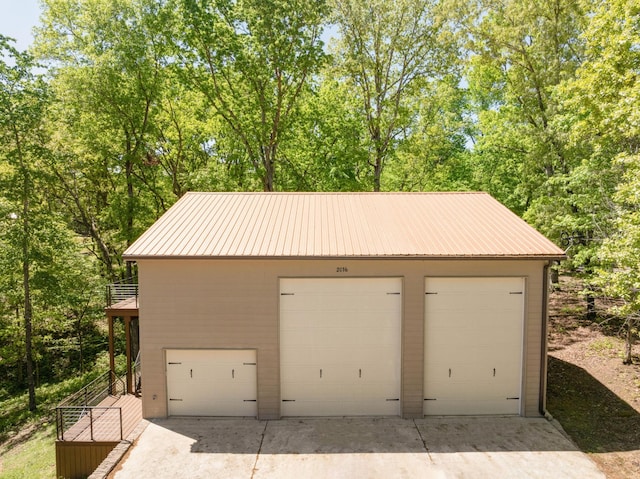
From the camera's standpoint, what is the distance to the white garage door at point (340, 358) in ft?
30.0

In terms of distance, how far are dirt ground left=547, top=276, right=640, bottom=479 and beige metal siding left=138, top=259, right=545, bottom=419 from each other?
1218mm

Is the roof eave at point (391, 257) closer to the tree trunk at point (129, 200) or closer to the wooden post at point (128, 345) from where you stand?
the wooden post at point (128, 345)

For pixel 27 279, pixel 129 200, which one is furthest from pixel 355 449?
pixel 129 200

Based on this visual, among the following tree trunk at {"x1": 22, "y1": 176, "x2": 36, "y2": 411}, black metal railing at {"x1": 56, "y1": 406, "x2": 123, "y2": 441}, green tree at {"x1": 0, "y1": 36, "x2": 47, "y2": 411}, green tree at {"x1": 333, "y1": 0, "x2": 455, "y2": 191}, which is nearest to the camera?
black metal railing at {"x1": 56, "y1": 406, "x2": 123, "y2": 441}

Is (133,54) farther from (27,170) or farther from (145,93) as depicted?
(27,170)

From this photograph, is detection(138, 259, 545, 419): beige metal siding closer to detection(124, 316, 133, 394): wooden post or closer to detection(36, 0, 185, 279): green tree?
detection(124, 316, 133, 394): wooden post

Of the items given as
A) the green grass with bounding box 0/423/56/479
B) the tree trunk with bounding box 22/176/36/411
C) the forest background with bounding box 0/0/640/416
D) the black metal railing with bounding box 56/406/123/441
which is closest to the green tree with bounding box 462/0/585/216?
the forest background with bounding box 0/0/640/416

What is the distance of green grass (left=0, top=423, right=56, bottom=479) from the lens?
1013cm

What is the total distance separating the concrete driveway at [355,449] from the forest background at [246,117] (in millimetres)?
8541

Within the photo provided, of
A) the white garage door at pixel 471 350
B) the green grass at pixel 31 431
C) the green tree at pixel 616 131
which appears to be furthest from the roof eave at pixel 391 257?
the green grass at pixel 31 431

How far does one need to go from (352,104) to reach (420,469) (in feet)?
61.2

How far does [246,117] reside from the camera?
63.5ft

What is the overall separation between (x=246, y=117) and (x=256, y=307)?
13239 mm

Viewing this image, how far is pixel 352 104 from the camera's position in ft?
70.1
